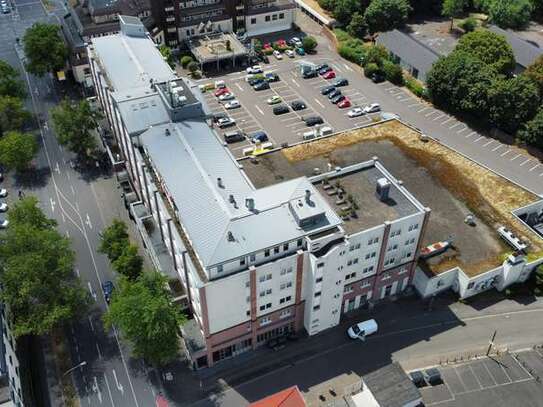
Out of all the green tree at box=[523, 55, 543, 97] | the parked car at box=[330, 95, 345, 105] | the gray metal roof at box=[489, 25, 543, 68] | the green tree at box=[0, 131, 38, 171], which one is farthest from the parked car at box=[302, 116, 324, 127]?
the green tree at box=[0, 131, 38, 171]

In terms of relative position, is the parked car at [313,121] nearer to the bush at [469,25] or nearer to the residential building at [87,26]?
the residential building at [87,26]

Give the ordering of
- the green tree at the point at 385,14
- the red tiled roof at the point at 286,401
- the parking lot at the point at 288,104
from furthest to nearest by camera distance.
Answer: the green tree at the point at 385,14 < the parking lot at the point at 288,104 < the red tiled roof at the point at 286,401

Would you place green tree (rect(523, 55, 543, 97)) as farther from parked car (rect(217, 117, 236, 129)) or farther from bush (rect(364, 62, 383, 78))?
parked car (rect(217, 117, 236, 129))

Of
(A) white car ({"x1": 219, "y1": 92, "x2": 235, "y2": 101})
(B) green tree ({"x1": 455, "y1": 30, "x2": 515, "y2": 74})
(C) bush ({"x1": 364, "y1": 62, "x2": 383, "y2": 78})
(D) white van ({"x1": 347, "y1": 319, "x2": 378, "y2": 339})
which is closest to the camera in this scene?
(D) white van ({"x1": 347, "y1": 319, "x2": 378, "y2": 339})

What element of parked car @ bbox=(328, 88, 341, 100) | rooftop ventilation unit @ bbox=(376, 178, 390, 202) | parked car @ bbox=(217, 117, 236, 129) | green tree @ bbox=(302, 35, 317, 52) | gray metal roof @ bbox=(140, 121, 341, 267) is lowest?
parked car @ bbox=(217, 117, 236, 129)

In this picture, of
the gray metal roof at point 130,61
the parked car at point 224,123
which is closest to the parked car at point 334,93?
the parked car at point 224,123

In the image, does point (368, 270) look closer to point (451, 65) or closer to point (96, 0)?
point (451, 65)

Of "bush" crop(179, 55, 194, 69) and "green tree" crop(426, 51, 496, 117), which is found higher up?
"green tree" crop(426, 51, 496, 117)
